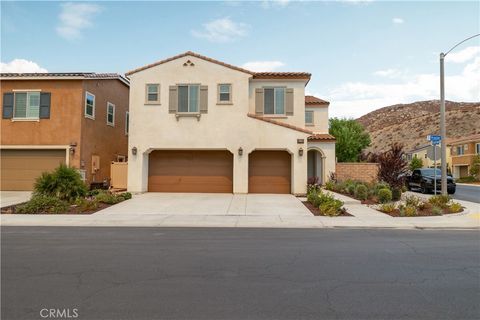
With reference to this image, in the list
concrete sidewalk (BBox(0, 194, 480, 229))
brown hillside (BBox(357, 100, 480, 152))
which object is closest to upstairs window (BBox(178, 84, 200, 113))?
concrete sidewalk (BBox(0, 194, 480, 229))

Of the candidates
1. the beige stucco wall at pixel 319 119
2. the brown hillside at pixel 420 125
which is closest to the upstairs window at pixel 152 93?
the beige stucco wall at pixel 319 119

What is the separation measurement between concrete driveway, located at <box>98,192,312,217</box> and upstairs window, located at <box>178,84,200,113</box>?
16.1 ft

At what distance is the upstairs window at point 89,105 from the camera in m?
21.1

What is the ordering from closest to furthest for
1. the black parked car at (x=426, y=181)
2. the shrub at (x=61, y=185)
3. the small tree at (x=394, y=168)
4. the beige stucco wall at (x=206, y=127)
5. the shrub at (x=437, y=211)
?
the shrub at (x=437, y=211) < the shrub at (x=61, y=185) < the small tree at (x=394, y=168) < the beige stucco wall at (x=206, y=127) < the black parked car at (x=426, y=181)

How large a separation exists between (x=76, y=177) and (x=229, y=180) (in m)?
8.51

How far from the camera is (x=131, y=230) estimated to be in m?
10.7

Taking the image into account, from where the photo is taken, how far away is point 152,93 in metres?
20.8

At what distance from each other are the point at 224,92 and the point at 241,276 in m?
15.9

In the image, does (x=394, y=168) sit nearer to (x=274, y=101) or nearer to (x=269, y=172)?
(x=269, y=172)

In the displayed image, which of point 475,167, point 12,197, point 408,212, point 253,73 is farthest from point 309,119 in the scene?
point 475,167

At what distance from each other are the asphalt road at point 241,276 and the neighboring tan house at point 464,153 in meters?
43.1

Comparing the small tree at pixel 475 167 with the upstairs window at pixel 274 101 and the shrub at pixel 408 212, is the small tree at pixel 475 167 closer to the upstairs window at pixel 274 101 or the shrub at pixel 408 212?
the upstairs window at pixel 274 101
